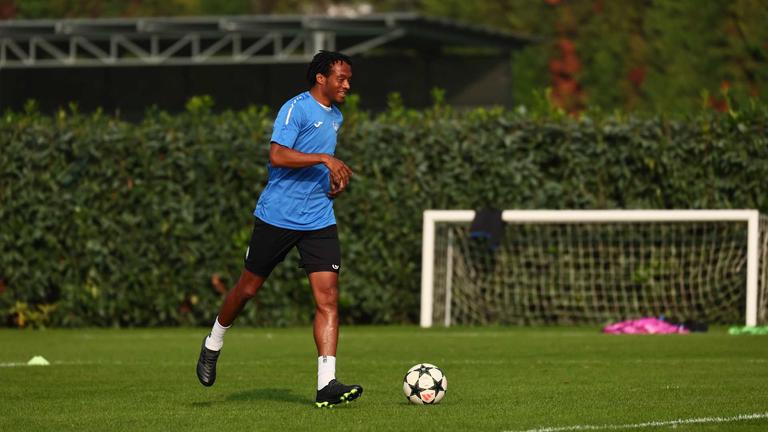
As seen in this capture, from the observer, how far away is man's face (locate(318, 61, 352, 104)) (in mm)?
9234

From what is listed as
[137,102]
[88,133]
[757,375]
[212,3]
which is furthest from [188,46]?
[757,375]

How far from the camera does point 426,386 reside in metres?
9.00

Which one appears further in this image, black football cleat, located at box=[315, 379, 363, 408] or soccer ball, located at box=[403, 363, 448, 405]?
soccer ball, located at box=[403, 363, 448, 405]

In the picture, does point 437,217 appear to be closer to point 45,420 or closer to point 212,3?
point 45,420

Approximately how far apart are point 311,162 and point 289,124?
0.38m

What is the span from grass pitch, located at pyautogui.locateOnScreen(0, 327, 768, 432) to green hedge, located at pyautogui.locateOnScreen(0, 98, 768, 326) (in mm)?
1849

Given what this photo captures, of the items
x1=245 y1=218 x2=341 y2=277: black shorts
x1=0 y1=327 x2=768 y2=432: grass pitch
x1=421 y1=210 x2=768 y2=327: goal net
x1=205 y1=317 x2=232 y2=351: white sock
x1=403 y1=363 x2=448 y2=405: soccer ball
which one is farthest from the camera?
x1=421 y1=210 x2=768 y2=327: goal net

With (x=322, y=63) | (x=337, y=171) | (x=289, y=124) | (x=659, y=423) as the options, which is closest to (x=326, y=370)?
(x=337, y=171)

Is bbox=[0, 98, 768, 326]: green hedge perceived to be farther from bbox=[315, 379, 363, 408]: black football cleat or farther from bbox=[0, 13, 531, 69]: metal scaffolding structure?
bbox=[0, 13, 531, 69]: metal scaffolding structure

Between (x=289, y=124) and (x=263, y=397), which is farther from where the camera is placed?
(x=263, y=397)

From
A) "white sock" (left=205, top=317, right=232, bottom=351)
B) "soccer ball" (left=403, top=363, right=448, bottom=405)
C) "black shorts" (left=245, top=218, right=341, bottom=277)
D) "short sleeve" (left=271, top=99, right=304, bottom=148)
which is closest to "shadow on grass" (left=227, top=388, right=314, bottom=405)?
"white sock" (left=205, top=317, right=232, bottom=351)

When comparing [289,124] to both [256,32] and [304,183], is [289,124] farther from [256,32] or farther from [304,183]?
[256,32]

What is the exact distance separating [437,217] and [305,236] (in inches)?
337

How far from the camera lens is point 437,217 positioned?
1773 cm
